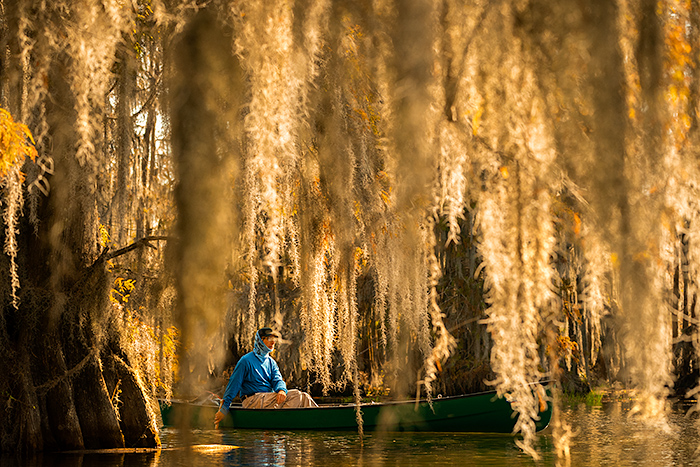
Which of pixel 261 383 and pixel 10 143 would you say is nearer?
pixel 10 143

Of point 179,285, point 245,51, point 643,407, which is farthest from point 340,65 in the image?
point 643,407

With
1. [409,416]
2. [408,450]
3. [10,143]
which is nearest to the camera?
[10,143]

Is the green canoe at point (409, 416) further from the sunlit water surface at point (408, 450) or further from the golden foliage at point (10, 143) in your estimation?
the golden foliage at point (10, 143)

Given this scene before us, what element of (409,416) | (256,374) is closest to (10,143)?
(256,374)

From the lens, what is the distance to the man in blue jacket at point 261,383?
36.4 ft

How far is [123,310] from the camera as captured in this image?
847 centimetres

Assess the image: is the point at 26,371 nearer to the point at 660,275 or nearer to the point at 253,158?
the point at 253,158

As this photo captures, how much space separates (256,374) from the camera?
1165 centimetres

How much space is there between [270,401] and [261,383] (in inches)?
13.5

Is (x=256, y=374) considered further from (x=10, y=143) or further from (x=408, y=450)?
(x=10, y=143)

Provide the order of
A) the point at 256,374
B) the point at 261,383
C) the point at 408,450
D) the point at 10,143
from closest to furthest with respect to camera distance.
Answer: the point at 10,143, the point at 408,450, the point at 256,374, the point at 261,383

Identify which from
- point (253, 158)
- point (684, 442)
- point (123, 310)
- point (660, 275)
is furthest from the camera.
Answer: point (684, 442)

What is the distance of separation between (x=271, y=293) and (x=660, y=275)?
49.7 ft

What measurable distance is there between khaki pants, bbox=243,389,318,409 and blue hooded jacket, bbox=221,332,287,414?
0.26 feet
